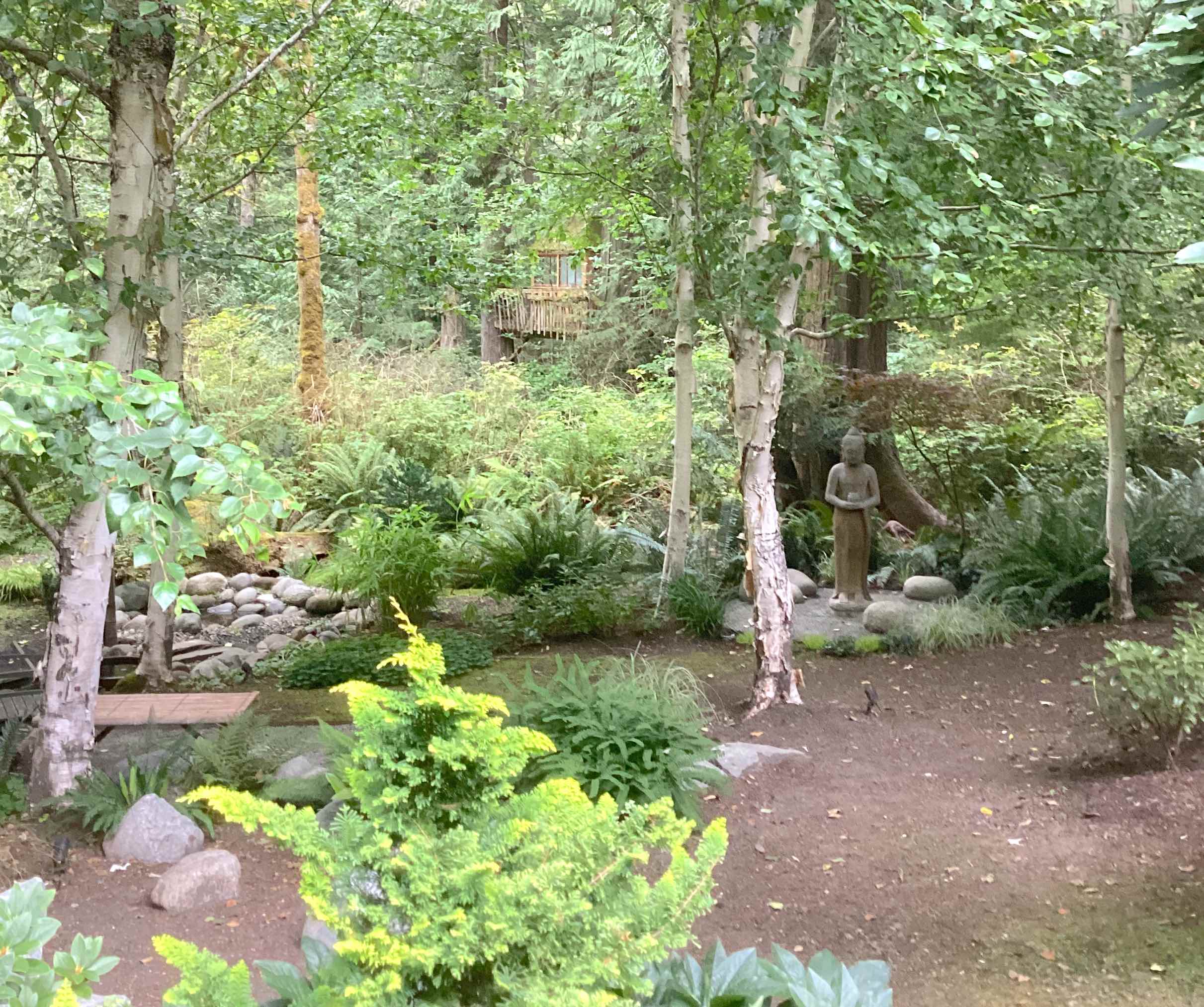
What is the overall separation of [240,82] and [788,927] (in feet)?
18.4

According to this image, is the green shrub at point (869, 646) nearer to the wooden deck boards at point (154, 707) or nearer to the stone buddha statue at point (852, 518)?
the stone buddha statue at point (852, 518)

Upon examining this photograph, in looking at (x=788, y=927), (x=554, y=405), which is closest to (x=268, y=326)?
(x=554, y=405)

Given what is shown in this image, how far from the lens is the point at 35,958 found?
6.02 ft

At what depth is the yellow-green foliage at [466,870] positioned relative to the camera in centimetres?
167

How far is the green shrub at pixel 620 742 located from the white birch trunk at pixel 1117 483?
15.2 ft

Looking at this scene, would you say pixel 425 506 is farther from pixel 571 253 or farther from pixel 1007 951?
pixel 1007 951

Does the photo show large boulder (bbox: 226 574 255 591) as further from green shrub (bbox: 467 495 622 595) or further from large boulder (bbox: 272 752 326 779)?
large boulder (bbox: 272 752 326 779)

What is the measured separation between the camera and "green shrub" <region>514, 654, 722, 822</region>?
4.76 m

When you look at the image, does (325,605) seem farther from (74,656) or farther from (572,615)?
(74,656)

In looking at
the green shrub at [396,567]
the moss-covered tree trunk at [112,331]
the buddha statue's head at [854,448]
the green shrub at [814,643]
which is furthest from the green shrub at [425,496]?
the moss-covered tree trunk at [112,331]

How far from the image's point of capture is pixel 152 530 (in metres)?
2.29

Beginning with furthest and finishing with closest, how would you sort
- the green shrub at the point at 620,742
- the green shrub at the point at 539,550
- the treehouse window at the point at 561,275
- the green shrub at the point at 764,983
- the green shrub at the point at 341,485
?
1. the treehouse window at the point at 561,275
2. the green shrub at the point at 341,485
3. the green shrub at the point at 539,550
4. the green shrub at the point at 620,742
5. the green shrub at the point at 764,983

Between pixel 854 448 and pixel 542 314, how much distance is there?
13868mm

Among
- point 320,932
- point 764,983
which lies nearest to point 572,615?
point 320,932
